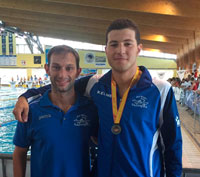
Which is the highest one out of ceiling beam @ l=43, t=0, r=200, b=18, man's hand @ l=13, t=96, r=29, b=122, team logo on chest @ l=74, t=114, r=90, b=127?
ceiling beam @ l=43, t=0, r=200, b=18

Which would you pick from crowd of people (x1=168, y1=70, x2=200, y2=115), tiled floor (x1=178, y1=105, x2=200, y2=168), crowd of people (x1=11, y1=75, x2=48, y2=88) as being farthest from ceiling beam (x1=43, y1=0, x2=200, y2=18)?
crowd of people (x1=11, y1=75, x2=48, y2=88)

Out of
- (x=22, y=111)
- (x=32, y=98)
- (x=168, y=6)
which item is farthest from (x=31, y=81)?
(x=22, y=111)

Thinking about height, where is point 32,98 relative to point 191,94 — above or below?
above

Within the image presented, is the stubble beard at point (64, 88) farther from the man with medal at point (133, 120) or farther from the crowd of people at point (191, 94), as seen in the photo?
the crowd of people at point (191, 94)

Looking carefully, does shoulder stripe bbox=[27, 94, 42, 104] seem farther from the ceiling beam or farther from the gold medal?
the ceiling beam

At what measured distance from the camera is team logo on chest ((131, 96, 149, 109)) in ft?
4.21

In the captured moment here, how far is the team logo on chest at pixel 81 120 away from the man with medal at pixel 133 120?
0.14 meters

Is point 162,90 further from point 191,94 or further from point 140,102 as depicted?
point 191,94

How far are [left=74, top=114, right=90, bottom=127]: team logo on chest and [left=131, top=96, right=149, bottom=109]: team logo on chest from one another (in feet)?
1.26

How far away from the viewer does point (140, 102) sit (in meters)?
1.29

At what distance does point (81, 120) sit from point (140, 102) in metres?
0.46

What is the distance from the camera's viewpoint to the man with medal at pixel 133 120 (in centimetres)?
126

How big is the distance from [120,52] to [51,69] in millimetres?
556

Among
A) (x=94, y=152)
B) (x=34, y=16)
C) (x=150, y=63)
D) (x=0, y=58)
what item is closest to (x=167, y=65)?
(x=150, y=63)
